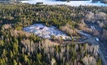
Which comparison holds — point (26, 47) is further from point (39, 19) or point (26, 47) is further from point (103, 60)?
point (39, 19)

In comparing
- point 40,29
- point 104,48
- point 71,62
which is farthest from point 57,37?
point 71,62

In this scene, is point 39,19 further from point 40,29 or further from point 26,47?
point 26,47

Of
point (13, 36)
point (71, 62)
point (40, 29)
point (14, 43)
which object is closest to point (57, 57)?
point (71, 62)

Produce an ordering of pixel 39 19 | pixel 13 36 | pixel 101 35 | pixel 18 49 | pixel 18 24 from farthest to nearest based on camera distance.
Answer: pixel 39 19, pixel 18 24, pixel 101 35, pixel 13 36, pixel 18 49

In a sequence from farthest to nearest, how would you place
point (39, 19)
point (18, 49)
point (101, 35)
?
point (39, 19), point (101, 35), point (18, 49)

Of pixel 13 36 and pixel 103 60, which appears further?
pixel 13 36

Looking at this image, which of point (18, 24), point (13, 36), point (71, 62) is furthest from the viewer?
point (18, 24)
